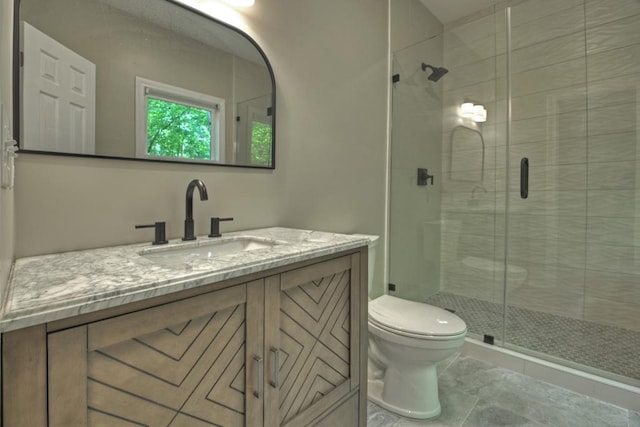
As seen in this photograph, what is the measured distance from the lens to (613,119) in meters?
2.11

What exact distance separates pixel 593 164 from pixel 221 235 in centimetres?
250

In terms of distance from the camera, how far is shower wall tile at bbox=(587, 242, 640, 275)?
2.08m

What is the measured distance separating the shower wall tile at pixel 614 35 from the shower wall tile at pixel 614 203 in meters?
0.96

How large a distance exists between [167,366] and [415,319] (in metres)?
1.21

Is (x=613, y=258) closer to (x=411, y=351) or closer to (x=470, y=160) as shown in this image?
(x=470, y=160)

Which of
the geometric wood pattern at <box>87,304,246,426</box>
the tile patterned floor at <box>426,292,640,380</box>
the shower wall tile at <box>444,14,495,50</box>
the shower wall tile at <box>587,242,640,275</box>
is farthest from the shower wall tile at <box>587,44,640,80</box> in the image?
the geometric wood pattern at <box>87,304,246,426</box>

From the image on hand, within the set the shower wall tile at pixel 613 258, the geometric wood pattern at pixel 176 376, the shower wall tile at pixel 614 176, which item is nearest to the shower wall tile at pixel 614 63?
the shower wall tile at pixel 614 176

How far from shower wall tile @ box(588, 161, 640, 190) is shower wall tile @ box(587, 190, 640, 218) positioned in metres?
0.03

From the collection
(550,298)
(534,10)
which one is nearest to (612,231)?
(550,298)

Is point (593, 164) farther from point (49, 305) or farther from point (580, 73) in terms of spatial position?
point (49, 305)

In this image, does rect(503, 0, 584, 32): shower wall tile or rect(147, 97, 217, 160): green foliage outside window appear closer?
rect(147, 97, 217, 160): green foliage outside window

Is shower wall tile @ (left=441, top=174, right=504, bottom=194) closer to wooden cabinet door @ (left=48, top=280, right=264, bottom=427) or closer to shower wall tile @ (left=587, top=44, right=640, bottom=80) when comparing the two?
shower wall tile @ (left=587, top=44, right=640, bottom=80)

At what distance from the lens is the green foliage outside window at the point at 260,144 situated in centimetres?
148

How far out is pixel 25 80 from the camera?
2.97 ft
